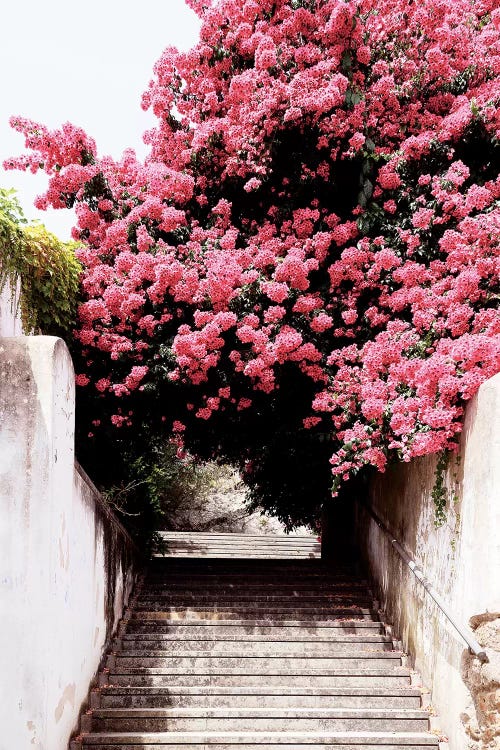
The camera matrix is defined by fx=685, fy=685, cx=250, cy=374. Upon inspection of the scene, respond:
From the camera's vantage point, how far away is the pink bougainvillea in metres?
7.04

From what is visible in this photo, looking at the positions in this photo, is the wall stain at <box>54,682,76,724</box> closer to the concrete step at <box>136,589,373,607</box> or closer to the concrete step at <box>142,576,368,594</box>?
the concrete step at <box>136,589,373,607</box>

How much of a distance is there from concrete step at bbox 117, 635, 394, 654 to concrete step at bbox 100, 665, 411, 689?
36cm

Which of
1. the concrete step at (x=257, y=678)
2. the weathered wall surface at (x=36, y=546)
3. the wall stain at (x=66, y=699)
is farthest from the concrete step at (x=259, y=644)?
the weathered wall surface at (x=36, y=546)

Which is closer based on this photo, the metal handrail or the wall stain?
the metal handrail

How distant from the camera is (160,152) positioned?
845 cm

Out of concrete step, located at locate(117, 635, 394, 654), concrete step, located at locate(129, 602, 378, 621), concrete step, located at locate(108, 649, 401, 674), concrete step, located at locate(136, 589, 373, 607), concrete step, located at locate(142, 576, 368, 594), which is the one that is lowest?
concrete step, located at locate(108, 649, 401, 674)

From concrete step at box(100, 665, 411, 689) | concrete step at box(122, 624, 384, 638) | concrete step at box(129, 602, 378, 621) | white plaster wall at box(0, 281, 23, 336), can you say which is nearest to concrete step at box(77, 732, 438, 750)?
concrete step at box(100, 665, 411, 689)

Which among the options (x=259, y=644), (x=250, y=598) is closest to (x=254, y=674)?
Result: (x=259, y=644)

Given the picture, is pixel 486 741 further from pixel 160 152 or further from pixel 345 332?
pixel 160 152

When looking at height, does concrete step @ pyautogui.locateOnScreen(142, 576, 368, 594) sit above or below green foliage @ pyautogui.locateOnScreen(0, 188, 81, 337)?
below

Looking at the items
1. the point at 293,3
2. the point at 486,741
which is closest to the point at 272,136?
the point at 293,3

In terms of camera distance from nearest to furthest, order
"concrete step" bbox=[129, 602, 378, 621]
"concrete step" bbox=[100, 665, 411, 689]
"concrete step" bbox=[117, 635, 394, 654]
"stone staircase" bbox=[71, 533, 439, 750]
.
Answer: "stone staircase" bbox=[71, 533, 439, 750] → "concrete step" bbox=[100, 665, 411, 689] → "concrete step" bbox=[117, 635, 394, 654] → "concrete step" bbox=[129, 602, 378, 621]

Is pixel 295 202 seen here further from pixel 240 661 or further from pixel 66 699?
pixel 66 699

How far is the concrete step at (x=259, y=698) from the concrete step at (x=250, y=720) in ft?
0.71
